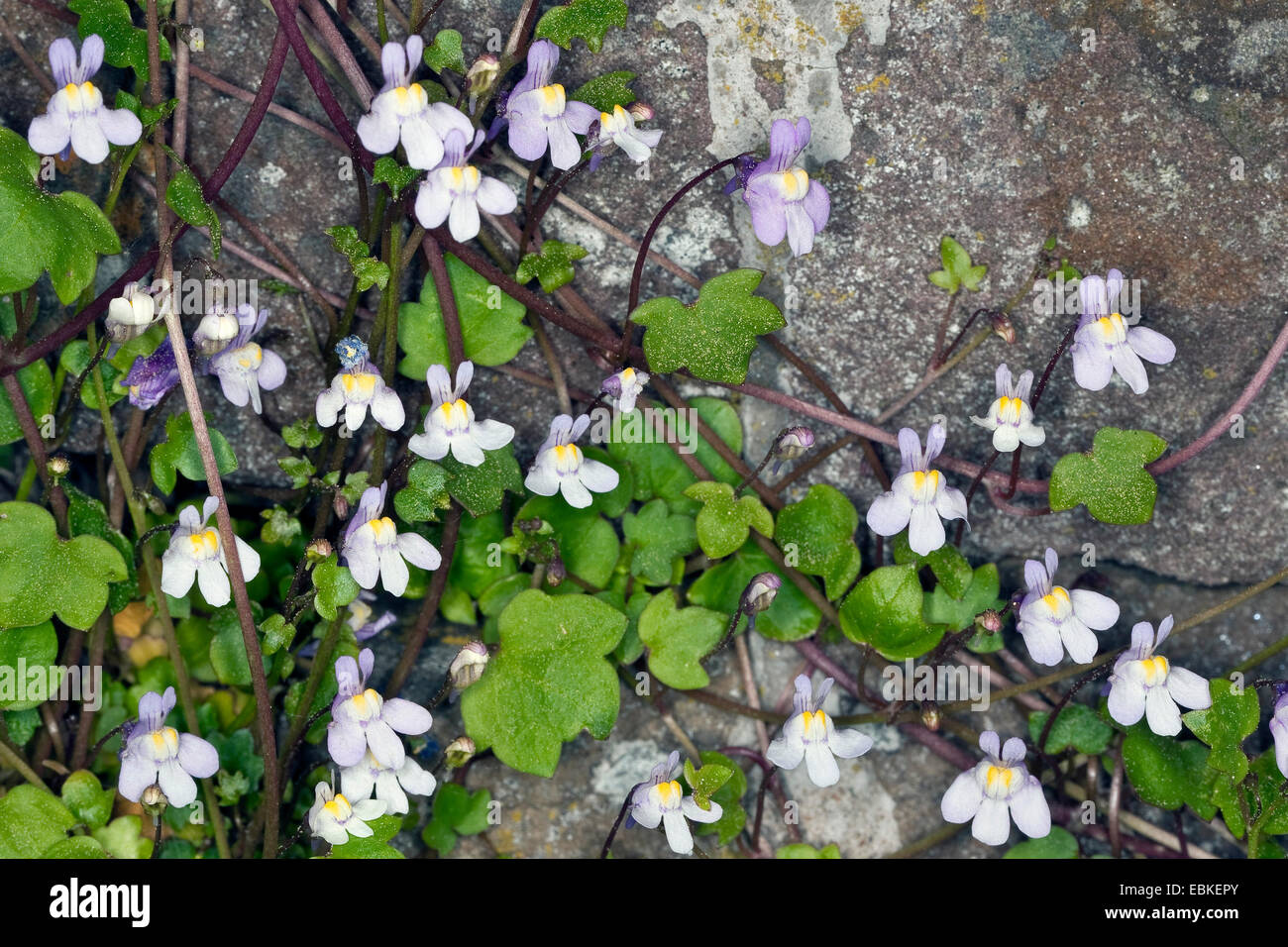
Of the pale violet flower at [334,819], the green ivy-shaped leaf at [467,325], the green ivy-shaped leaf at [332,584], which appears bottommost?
the pale violet flower at [334,819]

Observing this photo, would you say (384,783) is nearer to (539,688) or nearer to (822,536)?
(539,688)

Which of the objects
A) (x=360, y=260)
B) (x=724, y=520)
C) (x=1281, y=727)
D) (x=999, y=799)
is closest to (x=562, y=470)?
(x=724, y=520)

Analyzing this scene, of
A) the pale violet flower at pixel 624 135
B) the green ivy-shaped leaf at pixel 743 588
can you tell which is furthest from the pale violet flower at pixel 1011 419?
the pale violet flower at pixel 624 135

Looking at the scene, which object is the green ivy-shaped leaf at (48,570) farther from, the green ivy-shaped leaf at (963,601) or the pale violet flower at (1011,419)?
the pale violet flower at (1011,419)

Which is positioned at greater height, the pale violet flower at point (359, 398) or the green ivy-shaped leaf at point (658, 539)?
the pale violet flower at point (359, 398)

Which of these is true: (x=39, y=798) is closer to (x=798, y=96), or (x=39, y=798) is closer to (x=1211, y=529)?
(x=798, y=96)

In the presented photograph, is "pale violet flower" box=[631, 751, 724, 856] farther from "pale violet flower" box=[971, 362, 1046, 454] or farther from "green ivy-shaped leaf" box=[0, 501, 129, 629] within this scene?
"green ivy-shaped leaf" box=[0, 501, 129, 629]
